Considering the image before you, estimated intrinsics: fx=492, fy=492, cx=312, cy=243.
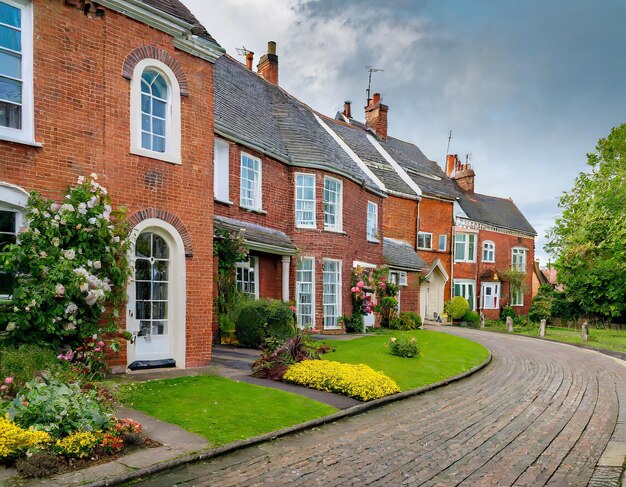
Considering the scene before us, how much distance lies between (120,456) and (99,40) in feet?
24.3

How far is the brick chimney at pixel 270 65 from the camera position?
24.2 m

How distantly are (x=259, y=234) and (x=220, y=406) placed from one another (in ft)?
29.2

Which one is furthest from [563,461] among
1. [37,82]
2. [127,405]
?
[37,82]

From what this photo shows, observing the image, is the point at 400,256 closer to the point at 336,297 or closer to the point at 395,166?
the point at 395,166

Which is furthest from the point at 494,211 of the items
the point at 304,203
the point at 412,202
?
the point at 304,203

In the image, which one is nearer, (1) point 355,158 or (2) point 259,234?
(2) point 259,234

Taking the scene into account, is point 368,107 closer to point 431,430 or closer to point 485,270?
point 485,270

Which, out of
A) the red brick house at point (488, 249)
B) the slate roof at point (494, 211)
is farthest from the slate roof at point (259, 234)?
the slate roof at point (494, 211)

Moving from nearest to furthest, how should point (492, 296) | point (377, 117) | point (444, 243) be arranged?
point (444, 243)
point (377, 117)
point (492, 296)

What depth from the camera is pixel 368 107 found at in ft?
115

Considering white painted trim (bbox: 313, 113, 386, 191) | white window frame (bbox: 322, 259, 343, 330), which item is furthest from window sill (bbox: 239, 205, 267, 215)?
white painted trim (bbox: 313, 113, 386, 191)

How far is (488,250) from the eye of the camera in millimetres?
37750

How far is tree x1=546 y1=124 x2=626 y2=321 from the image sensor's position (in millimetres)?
33125

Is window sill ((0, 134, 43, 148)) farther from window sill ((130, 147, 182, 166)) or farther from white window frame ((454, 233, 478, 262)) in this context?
white window frame ((454, 233, 478, 262))
